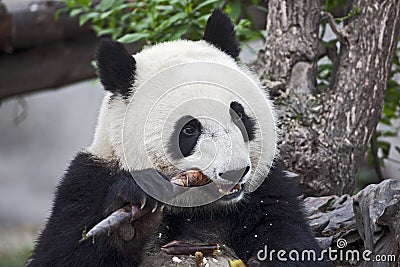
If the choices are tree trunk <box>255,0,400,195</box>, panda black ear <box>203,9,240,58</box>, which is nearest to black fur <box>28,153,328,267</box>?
panda black ear <box>203,9,240,58</box>

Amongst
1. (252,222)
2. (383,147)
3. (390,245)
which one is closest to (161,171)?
(252,222)

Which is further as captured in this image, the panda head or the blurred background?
the blurred background

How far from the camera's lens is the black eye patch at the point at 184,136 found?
3.24 meters

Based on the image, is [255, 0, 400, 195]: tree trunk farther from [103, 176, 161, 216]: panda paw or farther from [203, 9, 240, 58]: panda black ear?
[103, 176, 161, 216]: panda paw

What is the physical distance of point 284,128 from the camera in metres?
4.46

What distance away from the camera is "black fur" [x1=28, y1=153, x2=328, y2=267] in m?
3.23

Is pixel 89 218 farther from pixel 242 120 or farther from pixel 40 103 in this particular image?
pixel 40 103

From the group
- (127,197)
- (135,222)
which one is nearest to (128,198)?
(127,197)

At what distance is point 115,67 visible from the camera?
3.43m

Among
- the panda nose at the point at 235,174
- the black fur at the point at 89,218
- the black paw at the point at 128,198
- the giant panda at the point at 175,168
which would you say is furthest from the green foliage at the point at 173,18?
the panda nose at the point at 235,174

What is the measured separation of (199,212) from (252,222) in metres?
0.27

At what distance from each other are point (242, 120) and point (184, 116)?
11.5 inches

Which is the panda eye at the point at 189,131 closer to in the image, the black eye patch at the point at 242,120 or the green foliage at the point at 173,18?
the black eye patch at the point at 242,120

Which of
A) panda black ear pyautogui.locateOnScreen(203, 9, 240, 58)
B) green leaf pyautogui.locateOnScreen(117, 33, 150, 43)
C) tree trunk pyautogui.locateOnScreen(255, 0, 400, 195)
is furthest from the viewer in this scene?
green leaf pyautogui.locateOnScreen(117, 33, 150, 43)
